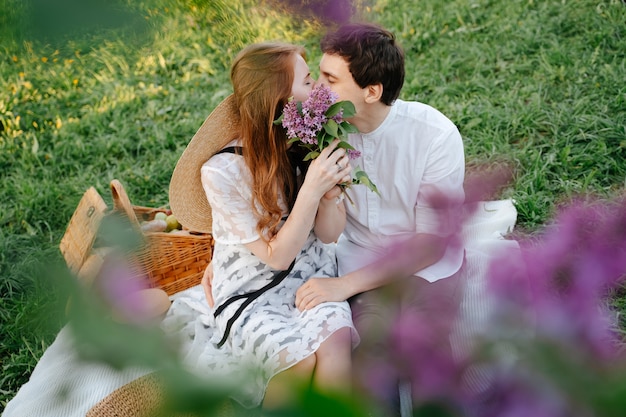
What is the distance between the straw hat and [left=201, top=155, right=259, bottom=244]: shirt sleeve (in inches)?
5.6

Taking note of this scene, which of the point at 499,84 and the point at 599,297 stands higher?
the point at 599,297

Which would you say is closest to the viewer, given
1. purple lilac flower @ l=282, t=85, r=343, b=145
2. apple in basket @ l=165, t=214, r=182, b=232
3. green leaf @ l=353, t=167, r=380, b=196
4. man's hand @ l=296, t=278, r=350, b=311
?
purple lilac flower @ l=282, t=85, r=343, b=145

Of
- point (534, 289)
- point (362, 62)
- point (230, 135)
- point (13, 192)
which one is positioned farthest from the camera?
point (13, 192)

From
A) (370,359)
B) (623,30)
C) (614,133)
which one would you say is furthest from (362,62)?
(623,30)

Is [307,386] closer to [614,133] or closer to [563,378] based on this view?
[563,378]

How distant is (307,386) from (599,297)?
277 millimetres

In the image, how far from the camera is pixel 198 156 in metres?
2.46

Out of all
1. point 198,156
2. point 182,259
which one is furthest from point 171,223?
point 198,156

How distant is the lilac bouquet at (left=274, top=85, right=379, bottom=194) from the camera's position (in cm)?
198

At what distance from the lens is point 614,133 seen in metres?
3.83

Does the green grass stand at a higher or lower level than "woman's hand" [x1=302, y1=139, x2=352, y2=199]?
lower

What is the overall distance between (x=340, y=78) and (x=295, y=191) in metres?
0.44

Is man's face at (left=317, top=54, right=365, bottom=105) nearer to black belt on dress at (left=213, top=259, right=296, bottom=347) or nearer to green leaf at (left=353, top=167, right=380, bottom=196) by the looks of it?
green leaf at (left=353, top=167, right=380, bottom=196)

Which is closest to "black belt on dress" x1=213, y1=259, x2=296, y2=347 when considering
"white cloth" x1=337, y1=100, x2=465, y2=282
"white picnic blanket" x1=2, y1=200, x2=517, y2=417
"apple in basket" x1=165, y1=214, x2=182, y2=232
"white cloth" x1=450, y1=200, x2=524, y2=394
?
"white cloth" x1=337, y1=100, x2=465, y2=282
